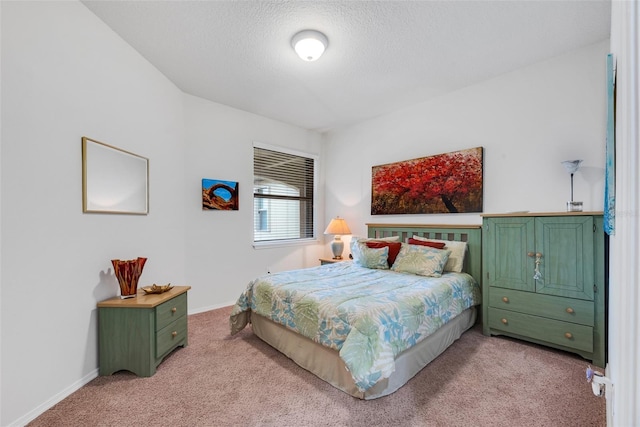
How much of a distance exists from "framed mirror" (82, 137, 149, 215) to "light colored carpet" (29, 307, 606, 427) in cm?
130

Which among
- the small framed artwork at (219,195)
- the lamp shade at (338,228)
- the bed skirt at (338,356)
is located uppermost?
the small framed artwork at (219,195)

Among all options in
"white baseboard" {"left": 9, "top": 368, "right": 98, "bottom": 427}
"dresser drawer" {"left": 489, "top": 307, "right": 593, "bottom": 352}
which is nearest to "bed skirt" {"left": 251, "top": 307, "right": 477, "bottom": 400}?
"dresser drawer" {"left": 489, "top": 307, "right": 593, "bottom": 352}

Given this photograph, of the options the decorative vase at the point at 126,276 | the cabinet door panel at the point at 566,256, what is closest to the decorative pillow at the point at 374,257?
the cabinet door panel at the point at 566,256

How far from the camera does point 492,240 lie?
277cm

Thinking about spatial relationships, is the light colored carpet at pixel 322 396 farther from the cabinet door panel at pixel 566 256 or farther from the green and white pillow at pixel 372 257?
the green and white pillow at pixel 372 257

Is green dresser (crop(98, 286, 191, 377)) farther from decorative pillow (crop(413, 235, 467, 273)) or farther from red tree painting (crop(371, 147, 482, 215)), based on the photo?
red tree painting (crop(371, 147, 482, 215))

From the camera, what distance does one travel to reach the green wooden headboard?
3.09 m

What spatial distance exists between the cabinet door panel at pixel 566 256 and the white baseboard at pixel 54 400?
3613mm

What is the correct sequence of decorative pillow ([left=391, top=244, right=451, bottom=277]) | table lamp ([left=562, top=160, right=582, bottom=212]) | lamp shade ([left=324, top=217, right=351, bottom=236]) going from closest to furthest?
table lamp ([left=562, top=160, right=582, bottom=212])
decorative pillow ([left=391, top=244, right=451, bottom=277])
lamp shade ([left=324, top=217, right=351, bottom=236])

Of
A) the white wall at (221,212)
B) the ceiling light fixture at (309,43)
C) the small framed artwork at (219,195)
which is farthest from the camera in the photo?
the small framed artwork at (219,195)

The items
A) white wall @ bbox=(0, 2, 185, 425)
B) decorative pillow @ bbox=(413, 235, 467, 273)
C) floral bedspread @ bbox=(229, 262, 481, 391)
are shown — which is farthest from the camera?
decorative pillow @ bbox=(413, 235, 467, 273)

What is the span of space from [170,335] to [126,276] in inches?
23.1

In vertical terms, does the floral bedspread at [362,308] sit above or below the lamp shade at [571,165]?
below

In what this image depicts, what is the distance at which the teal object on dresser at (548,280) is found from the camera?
7.28 feet
